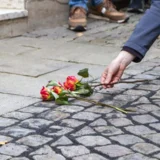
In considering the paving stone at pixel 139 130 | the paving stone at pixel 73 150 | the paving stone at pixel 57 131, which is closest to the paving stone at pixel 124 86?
the paving stone at pixel 139 130

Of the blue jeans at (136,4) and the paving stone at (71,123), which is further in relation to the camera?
the blue jeans at (136,4)

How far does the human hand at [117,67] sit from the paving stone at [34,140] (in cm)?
42

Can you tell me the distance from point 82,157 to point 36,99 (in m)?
1.02

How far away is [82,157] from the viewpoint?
8.30 ft

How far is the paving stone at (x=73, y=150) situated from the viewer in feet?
8.42

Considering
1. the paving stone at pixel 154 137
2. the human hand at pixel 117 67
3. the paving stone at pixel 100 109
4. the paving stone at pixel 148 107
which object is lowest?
the paving stone at pixel 100 109

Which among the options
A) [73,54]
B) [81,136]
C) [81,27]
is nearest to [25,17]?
[81,27]

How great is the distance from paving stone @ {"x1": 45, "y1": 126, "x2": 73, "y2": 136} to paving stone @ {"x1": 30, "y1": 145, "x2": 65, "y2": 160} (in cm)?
22

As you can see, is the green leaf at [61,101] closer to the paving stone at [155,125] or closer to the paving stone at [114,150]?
the paving stone at [155,125]

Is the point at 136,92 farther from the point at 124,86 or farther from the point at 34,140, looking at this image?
the point at 34,140

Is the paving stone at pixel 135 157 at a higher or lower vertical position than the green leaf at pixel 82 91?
higher

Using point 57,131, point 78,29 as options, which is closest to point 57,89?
point 57,131

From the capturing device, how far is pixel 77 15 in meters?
6.23

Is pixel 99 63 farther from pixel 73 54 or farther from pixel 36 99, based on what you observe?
pixel 36 99
